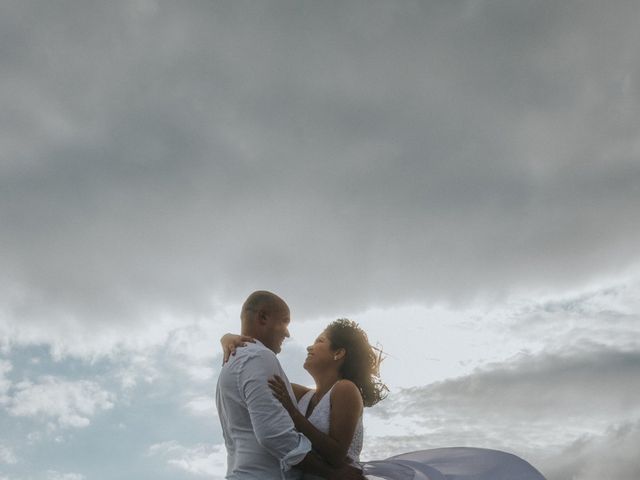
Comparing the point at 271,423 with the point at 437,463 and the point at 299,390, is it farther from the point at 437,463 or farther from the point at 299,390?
the point at 437,463

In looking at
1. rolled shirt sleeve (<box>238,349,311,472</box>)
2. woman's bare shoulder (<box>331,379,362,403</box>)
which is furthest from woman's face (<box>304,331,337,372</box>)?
rolled shirt sleeve (<box>238,349,311,472</box>)

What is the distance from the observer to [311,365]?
7945 millimetres

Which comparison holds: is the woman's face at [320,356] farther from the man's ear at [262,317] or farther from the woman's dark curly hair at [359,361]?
the man's ear at [262,317]

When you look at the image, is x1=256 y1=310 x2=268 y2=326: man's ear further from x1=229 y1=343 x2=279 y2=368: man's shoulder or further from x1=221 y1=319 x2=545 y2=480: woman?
x1=229 y1=343 x2=279 y2=368: man's shoulder

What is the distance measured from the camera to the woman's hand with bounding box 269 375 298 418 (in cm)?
601

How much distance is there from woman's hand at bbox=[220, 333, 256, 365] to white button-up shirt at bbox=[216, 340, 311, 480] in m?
0.16

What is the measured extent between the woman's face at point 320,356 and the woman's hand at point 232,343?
146cm

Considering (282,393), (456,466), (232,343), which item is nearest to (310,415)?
(282,393)

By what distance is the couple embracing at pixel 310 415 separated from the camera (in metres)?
5.93

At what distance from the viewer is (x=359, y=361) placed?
7.97m

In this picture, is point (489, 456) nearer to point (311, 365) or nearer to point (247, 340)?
point (311, 365)

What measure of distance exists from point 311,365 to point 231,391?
1888 millimetres

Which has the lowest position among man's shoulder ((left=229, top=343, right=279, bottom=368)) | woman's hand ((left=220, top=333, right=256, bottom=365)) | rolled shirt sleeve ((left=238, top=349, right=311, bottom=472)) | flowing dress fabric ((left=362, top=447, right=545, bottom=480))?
flowing dress fabric ((left=362, top=447, right=545, bottom=480))

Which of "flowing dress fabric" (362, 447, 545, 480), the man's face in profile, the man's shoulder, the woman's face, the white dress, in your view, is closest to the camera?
the man's shoulder
